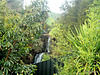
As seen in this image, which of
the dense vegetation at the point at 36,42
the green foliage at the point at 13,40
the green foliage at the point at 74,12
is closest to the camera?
the dense vegetation at the point at 36,42

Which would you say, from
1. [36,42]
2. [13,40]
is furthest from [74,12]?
[13,40]

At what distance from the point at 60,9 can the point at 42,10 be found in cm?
511

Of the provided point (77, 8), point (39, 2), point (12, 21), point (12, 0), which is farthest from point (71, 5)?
point (12, 21)

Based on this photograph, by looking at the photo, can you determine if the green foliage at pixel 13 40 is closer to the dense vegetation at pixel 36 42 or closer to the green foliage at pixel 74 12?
the dense vegetation at pixel 36 42

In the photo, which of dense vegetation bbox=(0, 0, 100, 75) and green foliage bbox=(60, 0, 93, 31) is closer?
dense vegetation bbox=(0, 0, 100, 75)

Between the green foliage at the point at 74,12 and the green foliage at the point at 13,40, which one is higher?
the green foliage at the point at 74,12

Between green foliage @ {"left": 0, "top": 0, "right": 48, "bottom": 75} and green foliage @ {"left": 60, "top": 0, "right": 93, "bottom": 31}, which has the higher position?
green foliage @ {"left": 60, "top": 0, "right": 93, "bottom": 31}

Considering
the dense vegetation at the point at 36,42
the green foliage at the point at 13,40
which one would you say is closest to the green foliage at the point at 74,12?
the dense vegetation at the point at 36,42

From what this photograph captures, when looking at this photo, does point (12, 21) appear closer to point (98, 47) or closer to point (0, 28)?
point (0, 28)

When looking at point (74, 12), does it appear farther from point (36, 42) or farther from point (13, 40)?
point (13, 40)

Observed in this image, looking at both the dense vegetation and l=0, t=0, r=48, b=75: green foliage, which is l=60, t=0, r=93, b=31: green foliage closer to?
the dense vegetation

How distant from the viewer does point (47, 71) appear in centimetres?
388

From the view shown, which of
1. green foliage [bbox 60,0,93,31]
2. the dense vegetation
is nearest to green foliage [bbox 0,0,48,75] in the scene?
the dense vegetation

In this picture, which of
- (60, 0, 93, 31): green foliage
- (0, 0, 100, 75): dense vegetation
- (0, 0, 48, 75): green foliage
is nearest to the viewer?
(0, 0, 100, 75): dense vegetation
